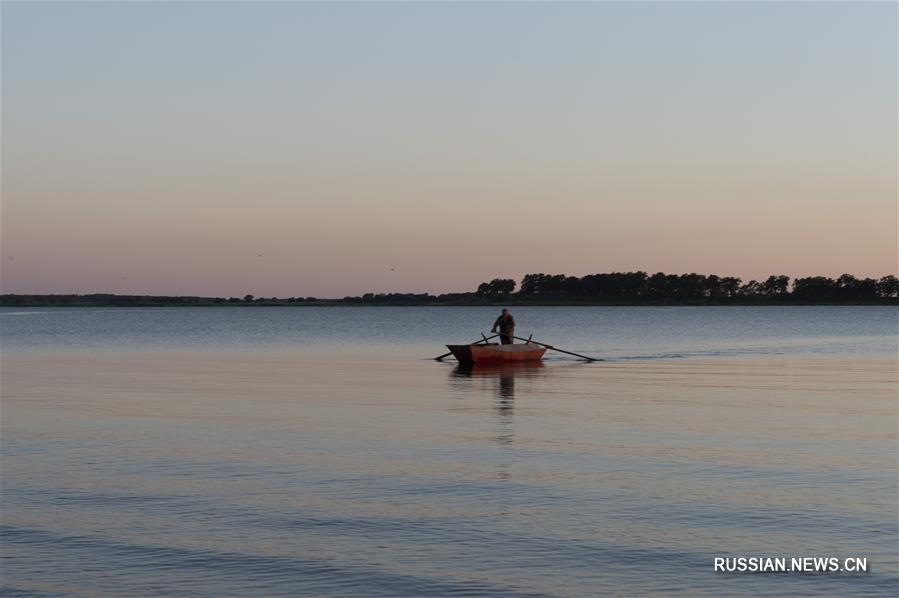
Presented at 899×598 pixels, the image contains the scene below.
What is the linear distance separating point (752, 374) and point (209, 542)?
34.0 m

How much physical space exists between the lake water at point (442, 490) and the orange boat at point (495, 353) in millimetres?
12660

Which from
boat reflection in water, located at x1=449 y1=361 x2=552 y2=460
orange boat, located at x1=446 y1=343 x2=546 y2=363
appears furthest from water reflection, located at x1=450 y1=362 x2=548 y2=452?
orange boat, located at x1=446 y1=343 x2=546 y2=363

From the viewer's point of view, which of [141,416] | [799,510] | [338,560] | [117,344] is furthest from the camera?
[117,344]

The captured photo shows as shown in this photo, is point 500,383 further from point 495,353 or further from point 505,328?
point 505,328

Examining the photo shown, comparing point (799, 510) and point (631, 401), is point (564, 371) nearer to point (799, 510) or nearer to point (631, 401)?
point (631, 401)

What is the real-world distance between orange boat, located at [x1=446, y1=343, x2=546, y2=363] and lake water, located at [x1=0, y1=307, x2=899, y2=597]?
1266 centimetres

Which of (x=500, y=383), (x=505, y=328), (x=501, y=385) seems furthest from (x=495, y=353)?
(x=501, y=385)

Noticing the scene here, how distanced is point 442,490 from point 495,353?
32.5 meters

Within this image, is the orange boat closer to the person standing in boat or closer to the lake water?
the person standing in boat

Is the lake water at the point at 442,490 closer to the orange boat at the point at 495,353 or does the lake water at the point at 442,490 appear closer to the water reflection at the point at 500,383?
the water reflection at the point at 500,383

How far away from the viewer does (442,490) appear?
55.1 feet

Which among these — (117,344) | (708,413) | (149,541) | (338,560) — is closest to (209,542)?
(149,541)

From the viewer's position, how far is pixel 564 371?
46781 millimetres

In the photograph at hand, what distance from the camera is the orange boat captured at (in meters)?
48.4
